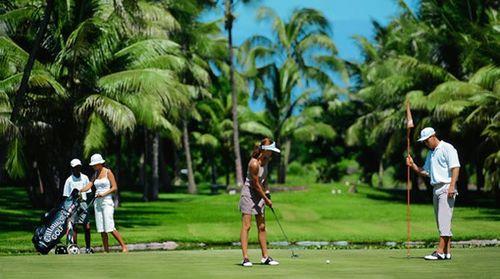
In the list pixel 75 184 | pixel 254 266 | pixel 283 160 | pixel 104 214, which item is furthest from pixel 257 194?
pixel 283 160

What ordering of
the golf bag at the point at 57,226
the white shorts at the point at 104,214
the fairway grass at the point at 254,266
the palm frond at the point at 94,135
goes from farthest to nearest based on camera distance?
the palm frond at the point at 94,135 < the golf bag at the point at 57,226 < the white shorts at the point at 104,214 < the fairway grass at the point at 254,266

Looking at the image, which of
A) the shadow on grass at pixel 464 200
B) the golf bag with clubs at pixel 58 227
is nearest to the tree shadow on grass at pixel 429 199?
the shadow on grass at pixel 464 200

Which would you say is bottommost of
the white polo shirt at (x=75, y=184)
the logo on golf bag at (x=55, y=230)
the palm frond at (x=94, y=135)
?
the logo on golf bag at (x=55, y=230)

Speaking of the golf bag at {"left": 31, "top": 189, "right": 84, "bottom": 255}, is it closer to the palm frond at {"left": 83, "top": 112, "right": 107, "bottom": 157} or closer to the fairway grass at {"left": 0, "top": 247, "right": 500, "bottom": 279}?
the fairway grass at {"left": 0, "top": 247, "right": 500, "bottom": 279}

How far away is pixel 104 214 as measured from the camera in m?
19.4

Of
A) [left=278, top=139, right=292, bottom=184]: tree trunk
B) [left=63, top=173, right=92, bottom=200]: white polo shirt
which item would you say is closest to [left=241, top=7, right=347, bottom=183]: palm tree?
[left=278, top=139, right=292, bottom=184]: tree trunk

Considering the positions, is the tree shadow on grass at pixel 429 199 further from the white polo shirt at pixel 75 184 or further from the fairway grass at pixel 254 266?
the fairway grass at pixel 254 266

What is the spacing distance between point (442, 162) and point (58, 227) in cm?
787

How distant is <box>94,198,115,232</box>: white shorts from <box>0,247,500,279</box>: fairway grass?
211 centimetres

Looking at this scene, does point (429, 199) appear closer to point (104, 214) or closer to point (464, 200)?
point (464, 200)

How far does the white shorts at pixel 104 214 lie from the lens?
763 inches

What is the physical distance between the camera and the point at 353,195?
1988 inches

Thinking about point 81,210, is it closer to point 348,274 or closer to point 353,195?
point 348,274

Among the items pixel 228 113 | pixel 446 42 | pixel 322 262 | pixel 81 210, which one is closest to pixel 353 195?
pixel 446 42
